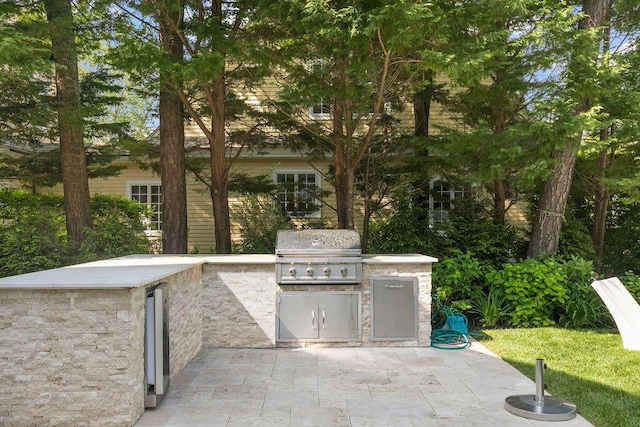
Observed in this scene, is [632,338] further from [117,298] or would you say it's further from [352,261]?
[117,298]

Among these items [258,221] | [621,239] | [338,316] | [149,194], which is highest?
[149,194]

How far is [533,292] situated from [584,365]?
1895 millimetres

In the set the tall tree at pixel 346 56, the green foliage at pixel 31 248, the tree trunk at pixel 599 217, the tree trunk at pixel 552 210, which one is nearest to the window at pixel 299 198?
the tall tree at pixel 346 56

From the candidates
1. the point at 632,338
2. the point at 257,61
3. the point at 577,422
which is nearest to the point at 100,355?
the point at 577,422

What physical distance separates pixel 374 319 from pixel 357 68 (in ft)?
10.4

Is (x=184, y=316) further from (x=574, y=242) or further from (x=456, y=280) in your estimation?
(x=574, y=242)

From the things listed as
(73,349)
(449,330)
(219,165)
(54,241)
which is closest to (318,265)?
(449,330)

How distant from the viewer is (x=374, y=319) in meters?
5.94

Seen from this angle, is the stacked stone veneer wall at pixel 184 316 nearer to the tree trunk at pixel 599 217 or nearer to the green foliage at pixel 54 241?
the green foliage at pixel 54 241

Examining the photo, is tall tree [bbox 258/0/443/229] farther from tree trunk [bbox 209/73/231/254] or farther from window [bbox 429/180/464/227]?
window [bbox 429/180/464/227]

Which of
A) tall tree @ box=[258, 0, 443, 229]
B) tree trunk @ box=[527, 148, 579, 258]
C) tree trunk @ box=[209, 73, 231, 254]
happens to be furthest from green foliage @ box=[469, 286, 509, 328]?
tree trunk @ box=[209, 73, 231, 254]

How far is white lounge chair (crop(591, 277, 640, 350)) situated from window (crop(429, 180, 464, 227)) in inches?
143

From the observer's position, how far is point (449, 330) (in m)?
6.41

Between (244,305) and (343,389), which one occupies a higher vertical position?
(244,305)
